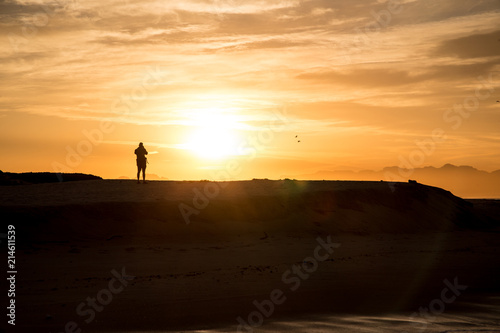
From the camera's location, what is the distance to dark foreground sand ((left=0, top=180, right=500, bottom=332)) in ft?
31.7

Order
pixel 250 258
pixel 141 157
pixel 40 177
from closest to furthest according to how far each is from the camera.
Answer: pixel 250 258 → pixel 141 157 → pixel 40 177

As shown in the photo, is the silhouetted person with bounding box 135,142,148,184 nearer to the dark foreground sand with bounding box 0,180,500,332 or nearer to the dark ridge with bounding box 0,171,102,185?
the dark foreground sand with bounding box 0,180,500,332

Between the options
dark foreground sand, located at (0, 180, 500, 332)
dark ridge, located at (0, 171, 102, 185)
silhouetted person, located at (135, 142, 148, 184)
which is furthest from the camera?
dark ridge, located at (0, 171, 102, 185)

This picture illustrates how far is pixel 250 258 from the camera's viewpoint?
15.6 meters

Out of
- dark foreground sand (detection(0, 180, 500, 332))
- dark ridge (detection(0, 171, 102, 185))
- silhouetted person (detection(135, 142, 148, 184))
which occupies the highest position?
dark ridge (detection(0, 171, 102, 185))

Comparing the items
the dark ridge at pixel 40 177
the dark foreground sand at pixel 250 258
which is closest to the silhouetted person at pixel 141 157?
the dark foreground sand at pixel 250 258

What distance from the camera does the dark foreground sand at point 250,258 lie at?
9648mm

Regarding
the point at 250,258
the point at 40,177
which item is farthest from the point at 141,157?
the point at 40,177

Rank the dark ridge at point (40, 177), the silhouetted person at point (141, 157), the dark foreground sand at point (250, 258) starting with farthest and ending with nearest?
the dark ridge at point (40, 177) → the silhouetted person at point (141, 157) → the dark foreground sand at point (250, 258)

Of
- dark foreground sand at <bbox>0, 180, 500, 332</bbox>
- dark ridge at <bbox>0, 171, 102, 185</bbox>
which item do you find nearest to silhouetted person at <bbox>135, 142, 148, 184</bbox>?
dark foreground sand at <bbox>0, 180, 500, 332</bbox>

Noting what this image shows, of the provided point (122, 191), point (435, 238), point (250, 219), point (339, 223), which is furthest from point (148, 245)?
point (435, 238)

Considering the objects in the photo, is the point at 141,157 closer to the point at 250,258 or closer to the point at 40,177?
the point at 250,258

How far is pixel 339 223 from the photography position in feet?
74.2

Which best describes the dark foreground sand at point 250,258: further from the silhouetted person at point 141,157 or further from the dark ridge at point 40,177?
the dark ridge at point 40,177
